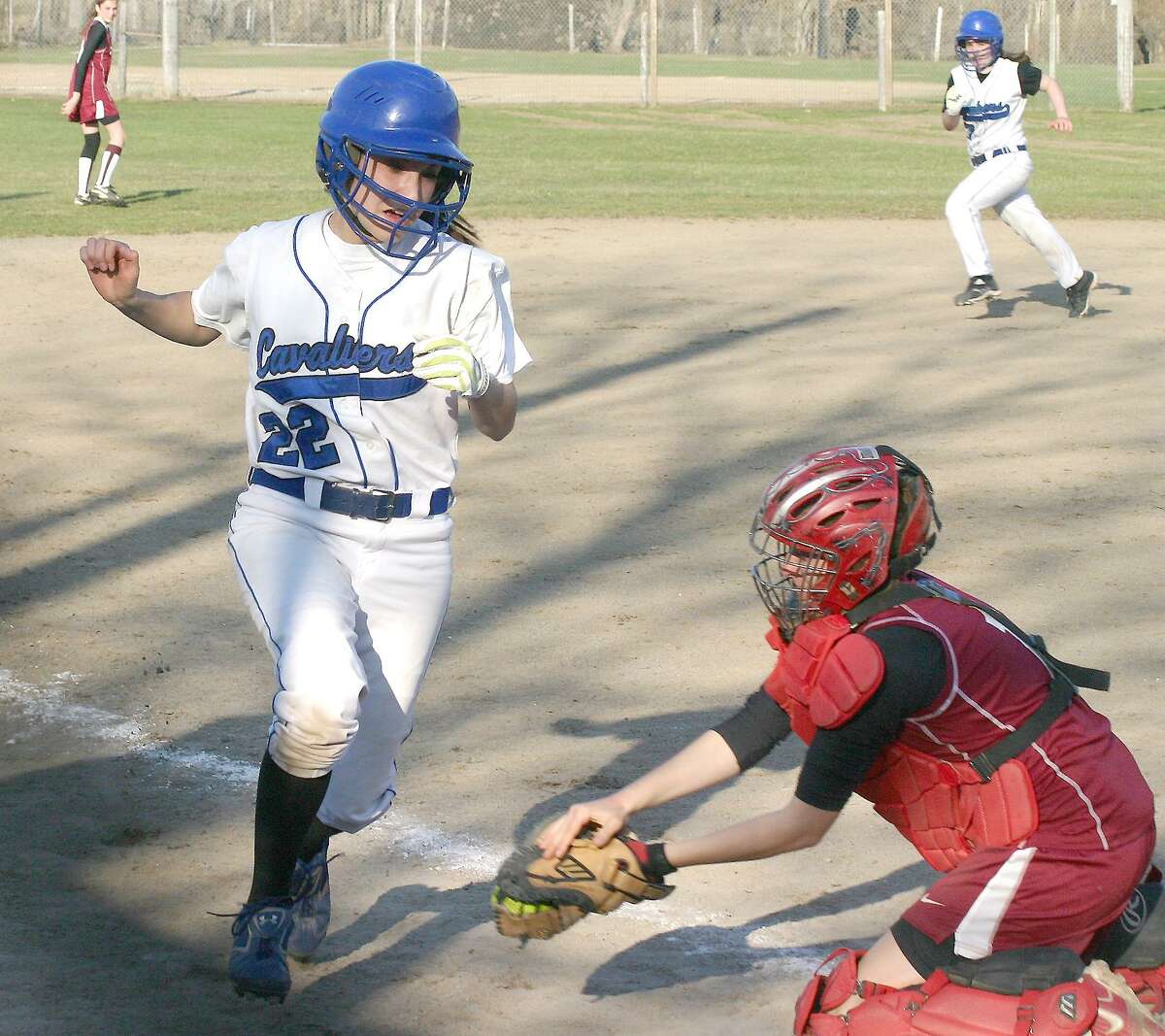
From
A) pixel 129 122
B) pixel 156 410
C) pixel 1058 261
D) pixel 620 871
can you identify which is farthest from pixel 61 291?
pixel 129 122

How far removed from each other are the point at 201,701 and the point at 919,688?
3.04m

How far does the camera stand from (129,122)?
92.6ft

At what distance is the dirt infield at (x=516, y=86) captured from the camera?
35.8 meters

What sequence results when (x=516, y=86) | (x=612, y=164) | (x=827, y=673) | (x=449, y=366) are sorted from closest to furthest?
(x=827, y=673)
(x=449, y=366)
(x=612, y=164)
(x=516, y=86)

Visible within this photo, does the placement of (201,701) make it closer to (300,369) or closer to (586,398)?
(300,369)

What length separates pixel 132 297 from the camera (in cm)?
417

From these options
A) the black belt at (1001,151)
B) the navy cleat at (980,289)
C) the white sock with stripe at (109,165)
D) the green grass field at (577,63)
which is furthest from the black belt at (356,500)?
the green grass field at (577,63)

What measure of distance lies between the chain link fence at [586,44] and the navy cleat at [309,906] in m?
34.2

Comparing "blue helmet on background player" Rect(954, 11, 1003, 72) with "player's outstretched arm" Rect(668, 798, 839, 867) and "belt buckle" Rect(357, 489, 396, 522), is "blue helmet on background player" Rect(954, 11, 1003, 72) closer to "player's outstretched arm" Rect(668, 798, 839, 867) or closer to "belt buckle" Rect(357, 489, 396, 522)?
"belt buckle" Rect(357, 489, 396, 522)

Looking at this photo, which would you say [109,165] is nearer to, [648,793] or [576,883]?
[648,793]

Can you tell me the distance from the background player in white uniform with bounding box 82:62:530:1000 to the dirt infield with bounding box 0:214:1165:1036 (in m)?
0.42

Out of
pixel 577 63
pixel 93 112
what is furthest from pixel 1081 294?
pixel 577 63

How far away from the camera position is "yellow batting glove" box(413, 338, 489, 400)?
146 inches

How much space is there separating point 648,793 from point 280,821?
2.91 ft
